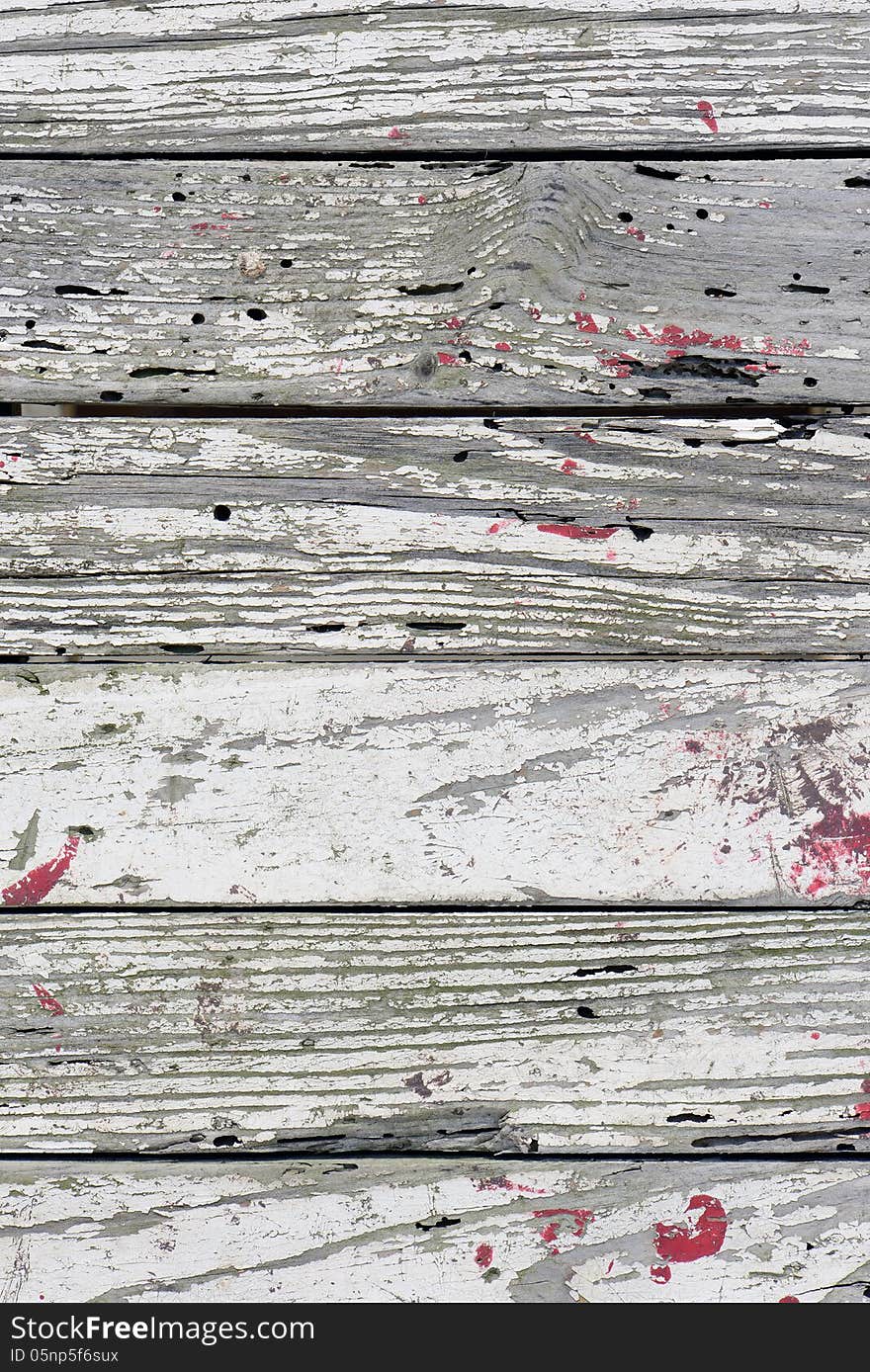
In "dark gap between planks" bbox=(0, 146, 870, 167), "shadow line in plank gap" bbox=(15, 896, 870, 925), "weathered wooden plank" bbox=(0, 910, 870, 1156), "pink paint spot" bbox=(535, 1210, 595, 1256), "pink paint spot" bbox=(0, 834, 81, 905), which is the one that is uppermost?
"dark gap between planks" bbox=(0, 146, 870, 167)

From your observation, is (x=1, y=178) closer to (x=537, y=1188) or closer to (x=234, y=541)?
(x=234, y=541)

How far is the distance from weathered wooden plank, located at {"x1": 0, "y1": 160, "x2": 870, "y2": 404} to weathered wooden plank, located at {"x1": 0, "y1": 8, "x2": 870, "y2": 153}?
0.03m

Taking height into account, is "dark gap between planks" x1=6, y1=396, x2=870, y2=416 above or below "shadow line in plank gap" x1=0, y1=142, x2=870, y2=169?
below

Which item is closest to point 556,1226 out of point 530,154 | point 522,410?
point 522,410

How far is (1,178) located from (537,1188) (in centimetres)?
80

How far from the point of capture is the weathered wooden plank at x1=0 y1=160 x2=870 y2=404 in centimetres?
64

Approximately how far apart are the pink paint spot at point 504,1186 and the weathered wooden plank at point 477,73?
2.35 ft

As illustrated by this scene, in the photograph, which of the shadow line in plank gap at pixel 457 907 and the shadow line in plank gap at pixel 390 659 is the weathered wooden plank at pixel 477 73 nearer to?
the shadow line in plank gap at pixel 390 659

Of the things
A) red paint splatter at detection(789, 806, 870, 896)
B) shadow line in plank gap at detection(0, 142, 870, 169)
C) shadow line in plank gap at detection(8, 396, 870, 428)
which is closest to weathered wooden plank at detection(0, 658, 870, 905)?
red paint splatter at detection(789, 806, 870, 896)

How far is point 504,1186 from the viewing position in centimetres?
65

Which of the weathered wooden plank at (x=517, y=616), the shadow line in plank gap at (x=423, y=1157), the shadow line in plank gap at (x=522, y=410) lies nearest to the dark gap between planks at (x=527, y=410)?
the shadow line in plank gap at (x=522, y=410)

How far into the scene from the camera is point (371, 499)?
0.65 meters

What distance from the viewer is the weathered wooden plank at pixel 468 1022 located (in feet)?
2.14

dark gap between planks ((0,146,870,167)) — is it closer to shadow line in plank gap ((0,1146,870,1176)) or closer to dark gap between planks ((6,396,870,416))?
dark gap between planks ((6,396,870,416))
